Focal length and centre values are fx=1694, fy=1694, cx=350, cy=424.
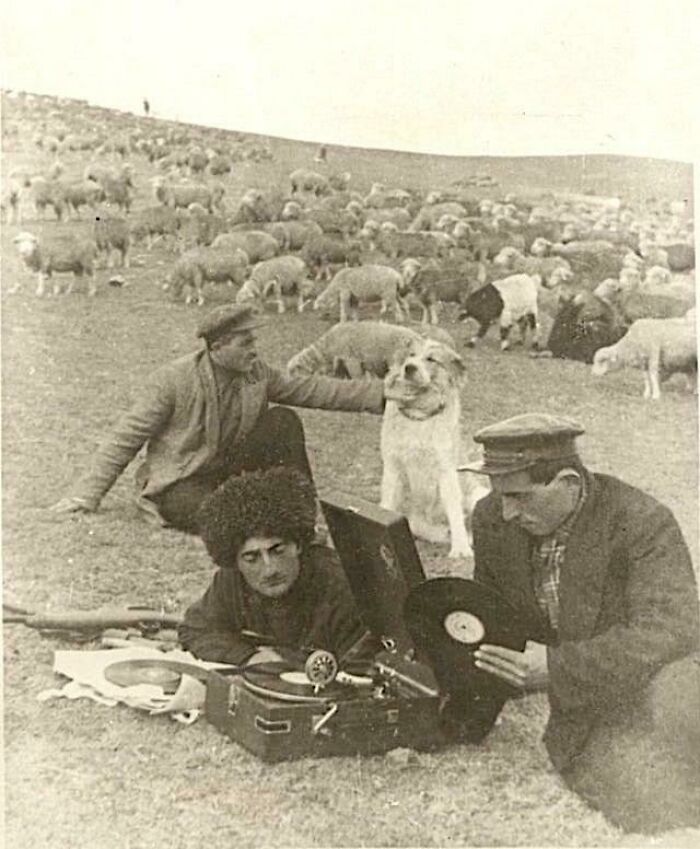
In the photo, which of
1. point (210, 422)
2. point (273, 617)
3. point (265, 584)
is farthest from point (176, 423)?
point (273, 617)

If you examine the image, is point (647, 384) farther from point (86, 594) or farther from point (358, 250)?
point (86, 594)

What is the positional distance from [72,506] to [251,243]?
1089mm

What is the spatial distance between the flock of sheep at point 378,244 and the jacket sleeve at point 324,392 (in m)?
0.09

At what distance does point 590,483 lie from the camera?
5.66 metres

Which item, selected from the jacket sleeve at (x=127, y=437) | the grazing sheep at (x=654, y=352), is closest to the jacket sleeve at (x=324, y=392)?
the jacket sleeve at (x=127, y=437)

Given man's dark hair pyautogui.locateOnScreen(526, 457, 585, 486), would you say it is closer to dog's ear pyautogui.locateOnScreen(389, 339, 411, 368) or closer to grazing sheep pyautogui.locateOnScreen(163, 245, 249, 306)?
dog's ear pyautogui.locateOnScreen(389, 339, 411, 368)

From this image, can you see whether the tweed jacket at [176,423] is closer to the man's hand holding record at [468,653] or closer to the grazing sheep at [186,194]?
the grazing sheep at [186,194]

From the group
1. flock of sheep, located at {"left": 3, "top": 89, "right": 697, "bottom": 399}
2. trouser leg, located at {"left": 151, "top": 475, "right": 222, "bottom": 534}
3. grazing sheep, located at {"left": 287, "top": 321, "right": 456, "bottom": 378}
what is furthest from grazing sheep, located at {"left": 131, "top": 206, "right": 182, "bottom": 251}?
trouser leg, located at {"left": 151, "top": 475, "right": 222, "bottom": 534}

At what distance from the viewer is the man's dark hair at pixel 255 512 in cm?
559

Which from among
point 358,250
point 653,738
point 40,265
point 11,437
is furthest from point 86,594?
point 653,738

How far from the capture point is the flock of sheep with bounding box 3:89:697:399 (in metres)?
5.79

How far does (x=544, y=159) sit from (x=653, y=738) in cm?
203

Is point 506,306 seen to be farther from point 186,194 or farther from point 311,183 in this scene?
point 186,194

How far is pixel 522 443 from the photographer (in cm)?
568
